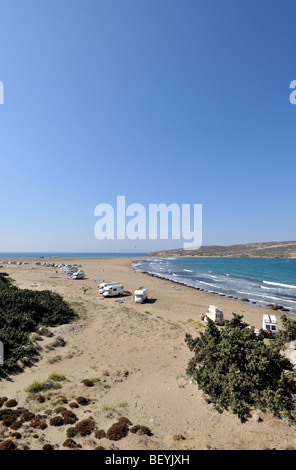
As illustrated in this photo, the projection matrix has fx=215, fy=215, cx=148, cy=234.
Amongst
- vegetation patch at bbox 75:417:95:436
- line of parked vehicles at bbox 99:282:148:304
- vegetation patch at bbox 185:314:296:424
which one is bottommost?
line of parked vehicles at bbox 99:282:148:304

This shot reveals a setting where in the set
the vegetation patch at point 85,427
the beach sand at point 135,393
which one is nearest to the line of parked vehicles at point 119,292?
the beach sand at point 135,393

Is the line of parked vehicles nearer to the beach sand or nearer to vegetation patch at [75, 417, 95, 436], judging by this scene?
the beach sand

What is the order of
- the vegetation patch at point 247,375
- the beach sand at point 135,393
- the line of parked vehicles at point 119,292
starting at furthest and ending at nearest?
1. the line of parked vehicles at point 119,292
2. the vegetation patch at point 247,375
3. the beach sand at point 135,393

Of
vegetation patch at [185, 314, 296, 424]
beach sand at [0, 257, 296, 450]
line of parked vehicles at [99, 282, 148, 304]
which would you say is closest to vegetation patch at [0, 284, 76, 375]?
beach sand at [0, 257, 296, 450]

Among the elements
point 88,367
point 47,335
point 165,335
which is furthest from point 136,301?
point 88,367

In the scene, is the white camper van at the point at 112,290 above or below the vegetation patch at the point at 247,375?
below

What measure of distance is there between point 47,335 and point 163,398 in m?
12.2

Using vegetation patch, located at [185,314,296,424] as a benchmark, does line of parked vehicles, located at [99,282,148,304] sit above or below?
below

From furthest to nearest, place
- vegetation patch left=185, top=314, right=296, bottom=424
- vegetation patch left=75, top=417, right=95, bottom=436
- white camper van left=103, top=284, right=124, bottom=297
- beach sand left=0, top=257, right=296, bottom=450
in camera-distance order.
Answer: white camper van left=103, top=284, right=124, bottom=297 → vegetation patch left=185, top=314, right=296, bottom=424 → vegetation patch left=75, top=417, right=95, bottom=436 → beach sand left=0, top=257, right=296, bottom=450

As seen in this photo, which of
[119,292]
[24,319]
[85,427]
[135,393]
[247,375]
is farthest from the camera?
[119,292]

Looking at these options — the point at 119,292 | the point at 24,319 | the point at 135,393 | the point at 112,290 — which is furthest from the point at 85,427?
the point at 119,292

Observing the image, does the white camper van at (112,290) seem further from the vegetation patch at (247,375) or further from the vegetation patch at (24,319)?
the vegetation patch at (247,375)

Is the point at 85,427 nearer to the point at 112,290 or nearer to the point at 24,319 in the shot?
the point at 24,319

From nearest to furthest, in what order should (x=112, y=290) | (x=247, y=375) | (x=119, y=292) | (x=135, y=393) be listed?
(x=247, y=375)
(x=135, y=393)
(x=112, y=290)
(x=119, y=292)
